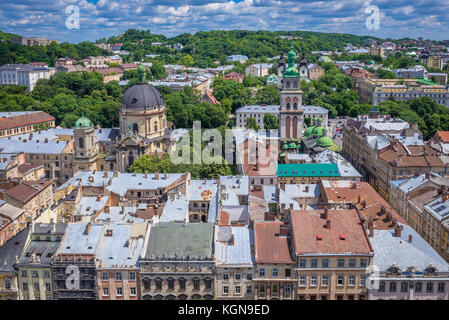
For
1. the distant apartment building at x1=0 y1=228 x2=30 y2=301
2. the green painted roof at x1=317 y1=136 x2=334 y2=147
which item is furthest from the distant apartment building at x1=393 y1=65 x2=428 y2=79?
the distant apartment building at x1=0 y1=228 x2=30 y2=301

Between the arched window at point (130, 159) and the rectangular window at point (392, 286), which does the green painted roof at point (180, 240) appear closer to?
the rectangular window at point (392, 286)

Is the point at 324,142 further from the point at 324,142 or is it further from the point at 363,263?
the point at 363,263

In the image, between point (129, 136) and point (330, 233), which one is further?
point (129, 136)

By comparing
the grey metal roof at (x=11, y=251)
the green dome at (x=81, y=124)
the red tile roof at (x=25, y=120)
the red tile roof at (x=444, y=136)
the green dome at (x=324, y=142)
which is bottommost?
the grey metal roof at (x=11, y=251)

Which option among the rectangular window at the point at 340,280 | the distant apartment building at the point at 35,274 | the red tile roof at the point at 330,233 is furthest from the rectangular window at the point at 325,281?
the distant apartment building at the point at 35,274

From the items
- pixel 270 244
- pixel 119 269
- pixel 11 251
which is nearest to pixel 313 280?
pixel 270 244

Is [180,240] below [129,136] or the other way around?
below

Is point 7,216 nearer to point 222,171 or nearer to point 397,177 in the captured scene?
point 222,171
